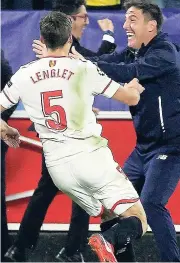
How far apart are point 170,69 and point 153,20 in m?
0.38

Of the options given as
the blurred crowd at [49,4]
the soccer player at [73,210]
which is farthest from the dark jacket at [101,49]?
the blurred crowd at [49,4]

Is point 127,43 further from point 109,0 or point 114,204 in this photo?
point 114,204

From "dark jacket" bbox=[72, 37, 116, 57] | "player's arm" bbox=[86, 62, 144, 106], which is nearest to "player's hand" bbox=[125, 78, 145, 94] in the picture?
"player's arm" bbox=[86, 62, 144, 106]

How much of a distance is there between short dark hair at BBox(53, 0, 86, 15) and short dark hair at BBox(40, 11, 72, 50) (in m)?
1.01

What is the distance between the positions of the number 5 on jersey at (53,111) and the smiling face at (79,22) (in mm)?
1075

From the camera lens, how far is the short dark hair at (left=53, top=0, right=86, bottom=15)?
665 centimetres

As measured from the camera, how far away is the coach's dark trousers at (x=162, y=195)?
19.2ft

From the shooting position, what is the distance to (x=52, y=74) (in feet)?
18.2

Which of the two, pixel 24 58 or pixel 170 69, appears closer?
pixel 170 69

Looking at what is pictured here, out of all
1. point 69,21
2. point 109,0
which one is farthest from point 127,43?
point 69,21

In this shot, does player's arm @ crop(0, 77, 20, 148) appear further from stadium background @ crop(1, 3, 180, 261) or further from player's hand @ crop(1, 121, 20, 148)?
stadium background @ crop(1, 3, 180, 261)

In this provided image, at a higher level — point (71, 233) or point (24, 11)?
point (24, 11)

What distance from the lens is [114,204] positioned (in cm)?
566

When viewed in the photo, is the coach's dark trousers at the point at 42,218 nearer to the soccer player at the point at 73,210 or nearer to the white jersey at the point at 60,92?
the soccer player at the point at 73,210
